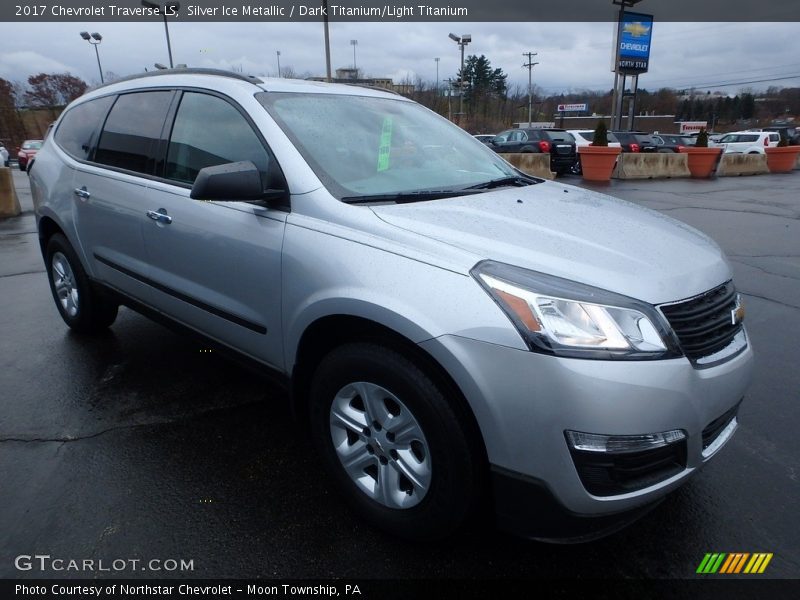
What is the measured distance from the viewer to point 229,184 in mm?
2326

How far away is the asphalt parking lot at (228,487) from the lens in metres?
2.15

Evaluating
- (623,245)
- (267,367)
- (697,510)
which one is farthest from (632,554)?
(267,367)

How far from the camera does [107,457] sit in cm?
281

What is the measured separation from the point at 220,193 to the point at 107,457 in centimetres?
152

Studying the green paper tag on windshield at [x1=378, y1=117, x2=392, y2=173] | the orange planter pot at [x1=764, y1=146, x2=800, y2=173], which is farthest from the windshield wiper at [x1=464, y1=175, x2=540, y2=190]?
the orange planter pot at [x1=764, y1=146, x2=800, y2=173]

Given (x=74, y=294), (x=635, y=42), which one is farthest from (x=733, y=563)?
(x=635, y=42)

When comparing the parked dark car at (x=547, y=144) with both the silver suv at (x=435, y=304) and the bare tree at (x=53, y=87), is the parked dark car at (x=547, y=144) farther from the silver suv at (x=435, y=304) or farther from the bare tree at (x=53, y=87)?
the bare tree at (x=53, y=87)

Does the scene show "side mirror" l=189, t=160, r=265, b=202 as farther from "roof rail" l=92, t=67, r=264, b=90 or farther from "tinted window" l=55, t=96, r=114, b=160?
"tinted window" l=55, t=96, r=114, b=160

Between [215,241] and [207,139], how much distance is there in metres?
0.64

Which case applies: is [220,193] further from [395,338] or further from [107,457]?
[107,457]

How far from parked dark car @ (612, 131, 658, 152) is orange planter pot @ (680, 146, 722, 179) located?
3.76 m

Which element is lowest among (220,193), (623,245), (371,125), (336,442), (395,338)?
(336,442)

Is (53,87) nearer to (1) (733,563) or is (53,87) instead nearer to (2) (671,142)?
(2) (671,142)

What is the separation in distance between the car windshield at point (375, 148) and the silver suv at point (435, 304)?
0.01 metres
